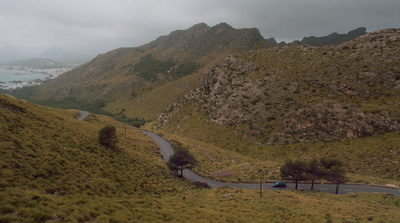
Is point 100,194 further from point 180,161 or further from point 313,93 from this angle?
point 313,93

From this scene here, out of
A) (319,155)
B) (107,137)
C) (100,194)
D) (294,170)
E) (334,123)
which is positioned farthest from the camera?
(334,123)

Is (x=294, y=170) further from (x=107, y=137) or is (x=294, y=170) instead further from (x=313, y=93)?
(x=313, y=93)

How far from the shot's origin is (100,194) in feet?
65.9

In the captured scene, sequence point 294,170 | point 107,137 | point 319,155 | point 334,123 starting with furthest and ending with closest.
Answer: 1. point 334,123
2. point 319,155
3. point 294,170
4. point 107,137

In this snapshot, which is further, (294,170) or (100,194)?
(294,170)

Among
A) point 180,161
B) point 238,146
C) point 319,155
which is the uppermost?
point 180,161

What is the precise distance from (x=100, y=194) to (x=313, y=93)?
77.4m

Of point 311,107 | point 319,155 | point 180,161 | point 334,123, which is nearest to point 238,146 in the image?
point 319,155

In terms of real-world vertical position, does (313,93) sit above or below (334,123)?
above

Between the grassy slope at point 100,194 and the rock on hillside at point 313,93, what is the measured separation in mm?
34458

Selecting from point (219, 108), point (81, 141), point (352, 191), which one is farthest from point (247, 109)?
point (81, 141)

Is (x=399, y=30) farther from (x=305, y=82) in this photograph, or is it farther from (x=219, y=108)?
(x=219, y=108)

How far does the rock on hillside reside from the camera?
5780 centimetres

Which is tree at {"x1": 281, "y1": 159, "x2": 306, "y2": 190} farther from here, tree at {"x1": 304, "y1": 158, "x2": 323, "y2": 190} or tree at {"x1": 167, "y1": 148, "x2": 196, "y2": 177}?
tree at {"x1": 167, "y1": 148, "x2": 196, "y2": 177}
